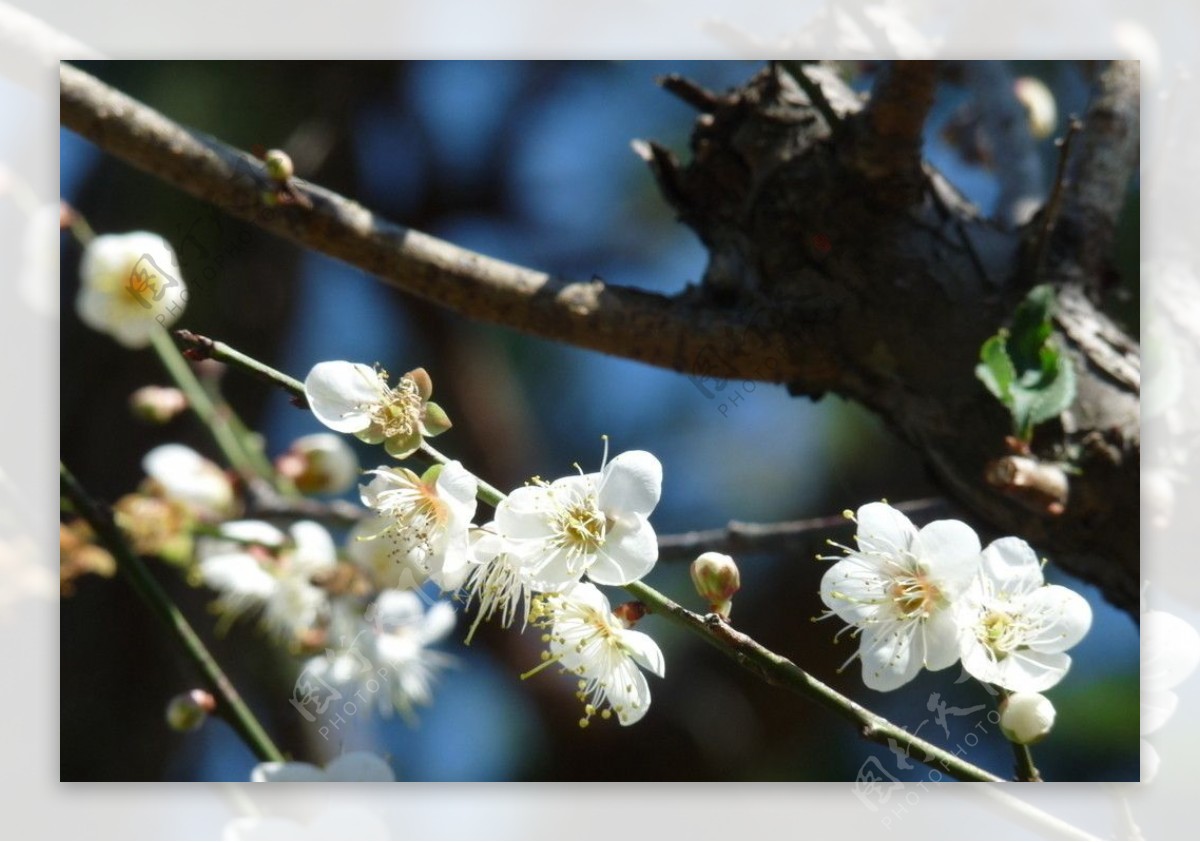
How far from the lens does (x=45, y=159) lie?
129 cm

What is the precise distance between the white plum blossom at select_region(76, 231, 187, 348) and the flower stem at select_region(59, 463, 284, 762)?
0.68 feet

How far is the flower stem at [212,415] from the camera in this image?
1335mm

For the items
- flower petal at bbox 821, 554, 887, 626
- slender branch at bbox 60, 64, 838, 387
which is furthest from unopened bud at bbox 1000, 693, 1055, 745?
slender branch at bbox 60, 64, 838, 387

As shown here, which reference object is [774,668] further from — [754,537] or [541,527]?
[754,537]

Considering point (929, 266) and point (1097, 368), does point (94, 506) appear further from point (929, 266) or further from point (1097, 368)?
point (1097, 368)

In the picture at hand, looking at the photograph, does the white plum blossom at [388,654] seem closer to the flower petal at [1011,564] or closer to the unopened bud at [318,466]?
the unopened bud at [318,466]

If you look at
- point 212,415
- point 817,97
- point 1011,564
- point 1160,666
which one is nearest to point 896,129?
point 817,97

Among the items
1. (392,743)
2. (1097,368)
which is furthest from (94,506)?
(1097,368)

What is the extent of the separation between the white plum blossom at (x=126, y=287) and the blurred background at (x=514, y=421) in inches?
1.2

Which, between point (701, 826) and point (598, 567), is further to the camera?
point (701, 826)

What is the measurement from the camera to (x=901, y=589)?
907mm

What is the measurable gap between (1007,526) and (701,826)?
0.47m

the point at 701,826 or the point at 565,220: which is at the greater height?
the point at 565,220

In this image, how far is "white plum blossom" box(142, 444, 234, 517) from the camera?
1354 mm
